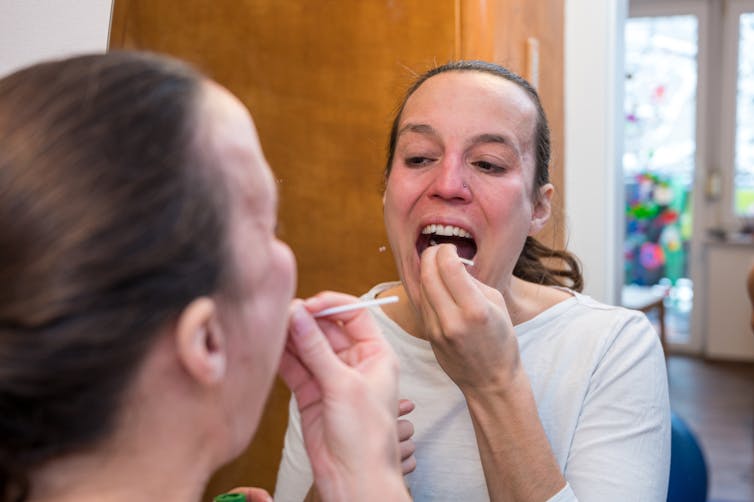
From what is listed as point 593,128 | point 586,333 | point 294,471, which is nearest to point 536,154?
point 586,333

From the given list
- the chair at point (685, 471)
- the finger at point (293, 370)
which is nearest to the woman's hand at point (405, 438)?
the finger at point (293, 370)

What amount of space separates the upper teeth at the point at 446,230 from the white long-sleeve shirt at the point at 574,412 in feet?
0.60

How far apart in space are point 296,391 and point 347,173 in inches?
33.9

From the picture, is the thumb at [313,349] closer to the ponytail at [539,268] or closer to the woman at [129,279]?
the woman at [129,279]

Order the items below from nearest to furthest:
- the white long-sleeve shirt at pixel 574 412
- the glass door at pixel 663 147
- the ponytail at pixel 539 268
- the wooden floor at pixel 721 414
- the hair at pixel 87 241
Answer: the hair at pixel 87 241
the white long-sleeve shirt at pixel 574 412
the ponytail at pixel 539 268
the wooden floor at pixel 721 414
the glass door at pixel 663 147

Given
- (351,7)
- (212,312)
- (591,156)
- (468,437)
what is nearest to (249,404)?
(212,312)

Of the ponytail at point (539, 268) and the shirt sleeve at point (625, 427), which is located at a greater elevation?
the ponytail at point (539, 268)

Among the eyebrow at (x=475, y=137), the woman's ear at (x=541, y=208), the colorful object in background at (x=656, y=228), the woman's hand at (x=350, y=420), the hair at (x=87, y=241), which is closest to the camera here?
the hair at (x=87, y=241)

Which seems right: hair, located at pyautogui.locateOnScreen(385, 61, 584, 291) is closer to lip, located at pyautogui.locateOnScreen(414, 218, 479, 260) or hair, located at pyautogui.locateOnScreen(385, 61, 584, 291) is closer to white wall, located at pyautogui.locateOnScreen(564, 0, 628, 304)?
lip, located at pyautogui.locateOnScreen(414, 218, 479, 260)

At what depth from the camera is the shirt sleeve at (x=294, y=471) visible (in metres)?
1.16

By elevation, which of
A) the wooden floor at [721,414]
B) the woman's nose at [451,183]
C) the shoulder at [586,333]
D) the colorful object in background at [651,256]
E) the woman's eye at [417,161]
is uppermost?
the woman's eye at [417,161]

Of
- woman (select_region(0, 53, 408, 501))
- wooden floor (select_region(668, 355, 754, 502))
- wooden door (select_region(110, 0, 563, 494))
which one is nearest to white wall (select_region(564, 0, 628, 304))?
wooden door (select_region(110, 0, 563, 494))

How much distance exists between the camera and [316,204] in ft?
5.34

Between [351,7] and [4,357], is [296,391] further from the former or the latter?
[351,7]
